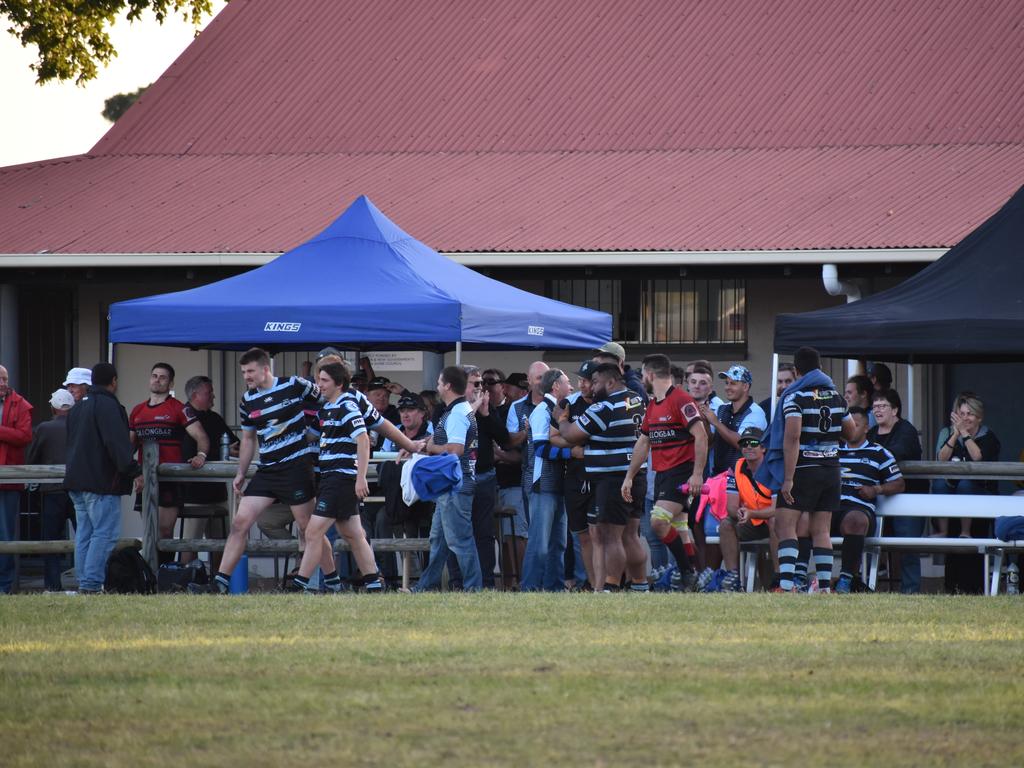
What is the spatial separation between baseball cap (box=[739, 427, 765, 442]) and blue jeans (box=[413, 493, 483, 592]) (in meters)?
1.92

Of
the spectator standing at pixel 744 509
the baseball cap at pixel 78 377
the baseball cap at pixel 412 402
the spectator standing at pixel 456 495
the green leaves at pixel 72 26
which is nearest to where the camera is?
the spectator standing at pixel 744 509

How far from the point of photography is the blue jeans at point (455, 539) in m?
11.6

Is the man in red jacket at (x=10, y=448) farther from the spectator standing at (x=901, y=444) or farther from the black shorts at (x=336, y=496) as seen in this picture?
the spectator standing at (x=901, y=444)

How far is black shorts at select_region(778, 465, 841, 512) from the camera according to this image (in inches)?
A: 432

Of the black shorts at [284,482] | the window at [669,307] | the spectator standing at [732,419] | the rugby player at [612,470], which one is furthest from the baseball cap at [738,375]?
the window at [669,307]

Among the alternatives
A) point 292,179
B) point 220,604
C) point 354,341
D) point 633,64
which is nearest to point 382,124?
point 292,179

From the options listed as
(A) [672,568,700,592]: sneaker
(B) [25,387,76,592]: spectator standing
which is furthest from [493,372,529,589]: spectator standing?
(B) [25,387,76,592]: spectator standing

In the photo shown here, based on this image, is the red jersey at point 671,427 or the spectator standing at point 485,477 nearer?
the red jersey at point 671,427

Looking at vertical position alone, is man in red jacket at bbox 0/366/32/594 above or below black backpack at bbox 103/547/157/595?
above

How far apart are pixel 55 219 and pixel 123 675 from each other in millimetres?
9714

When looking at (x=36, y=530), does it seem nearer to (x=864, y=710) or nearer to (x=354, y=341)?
(x=354, y=341)

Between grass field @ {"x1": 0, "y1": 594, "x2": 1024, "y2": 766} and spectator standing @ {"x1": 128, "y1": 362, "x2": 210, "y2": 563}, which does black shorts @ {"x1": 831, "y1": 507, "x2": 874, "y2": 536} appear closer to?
grass field @ {"x1": 0, "y1": 594, "x2": 1024, "y2": 766}

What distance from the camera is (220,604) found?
395 inches

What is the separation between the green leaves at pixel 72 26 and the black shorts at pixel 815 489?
1159 centimetres
